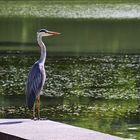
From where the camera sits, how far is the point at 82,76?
22.2 metres

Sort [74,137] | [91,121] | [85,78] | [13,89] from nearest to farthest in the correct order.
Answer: [74,137]
[91,121]
[13,89]
[85,78]

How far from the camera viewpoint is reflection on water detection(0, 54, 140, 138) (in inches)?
582

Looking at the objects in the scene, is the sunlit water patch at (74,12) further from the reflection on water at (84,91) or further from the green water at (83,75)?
the reflection on water at (84,91)

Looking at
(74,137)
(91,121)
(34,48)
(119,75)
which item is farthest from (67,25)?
(74,137)

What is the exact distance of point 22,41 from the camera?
36.4 m

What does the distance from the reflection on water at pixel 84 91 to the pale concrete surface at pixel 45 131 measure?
3.08m

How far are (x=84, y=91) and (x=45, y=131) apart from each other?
947 centimetres

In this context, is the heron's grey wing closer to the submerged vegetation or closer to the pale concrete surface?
the pale concrete surface

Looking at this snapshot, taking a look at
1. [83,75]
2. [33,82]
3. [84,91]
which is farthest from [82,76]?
[33,82]

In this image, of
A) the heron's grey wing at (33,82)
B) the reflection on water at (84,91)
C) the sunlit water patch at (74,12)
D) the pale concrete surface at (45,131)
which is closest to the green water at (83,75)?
the reflection on water at (84,91)

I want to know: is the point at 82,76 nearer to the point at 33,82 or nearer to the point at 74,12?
the point at 33,82

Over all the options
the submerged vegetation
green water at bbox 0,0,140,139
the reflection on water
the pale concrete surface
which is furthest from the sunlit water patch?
the pale concrete surface

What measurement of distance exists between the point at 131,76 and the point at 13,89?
15.6 feet

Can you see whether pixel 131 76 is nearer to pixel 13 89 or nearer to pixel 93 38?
pixel 13 89
